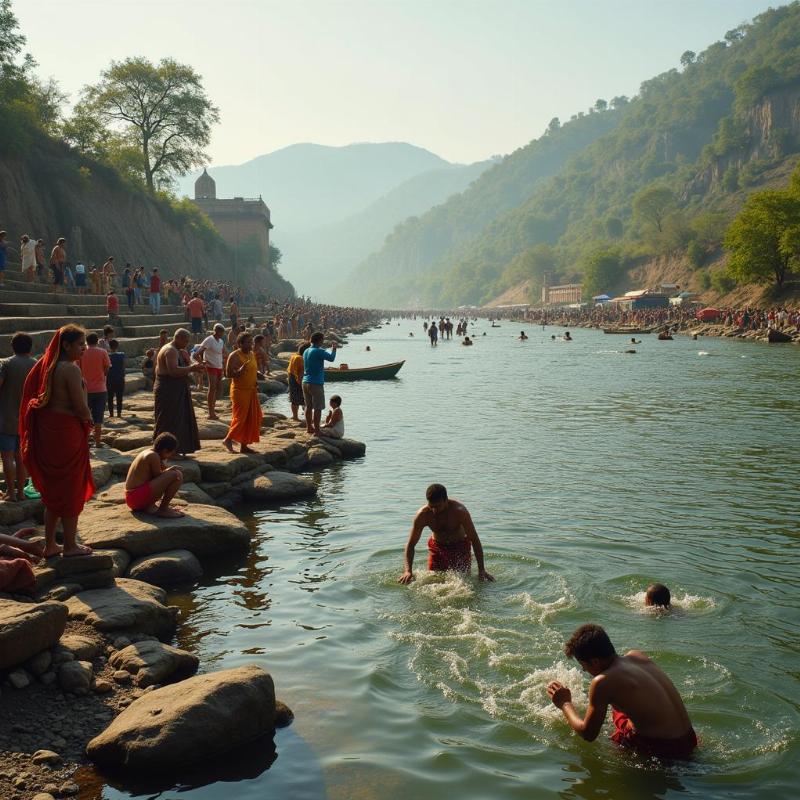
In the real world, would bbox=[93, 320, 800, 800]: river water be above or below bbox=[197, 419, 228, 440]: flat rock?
below

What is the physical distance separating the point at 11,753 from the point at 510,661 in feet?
11.9

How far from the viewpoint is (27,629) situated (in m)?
5.48

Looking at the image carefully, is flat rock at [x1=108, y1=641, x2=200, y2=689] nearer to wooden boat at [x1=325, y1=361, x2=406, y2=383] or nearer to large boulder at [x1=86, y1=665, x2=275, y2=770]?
large boulder at [x1=86, y1=665, x2=275, y2=770]

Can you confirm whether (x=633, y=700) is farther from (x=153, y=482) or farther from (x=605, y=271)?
(x=605, y=271)

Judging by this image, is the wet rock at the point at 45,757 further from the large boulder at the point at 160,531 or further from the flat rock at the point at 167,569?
the large boulder at the point at 160,531

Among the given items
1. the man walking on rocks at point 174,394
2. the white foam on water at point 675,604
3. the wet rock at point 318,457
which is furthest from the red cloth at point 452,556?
the wet rock at point 318,457

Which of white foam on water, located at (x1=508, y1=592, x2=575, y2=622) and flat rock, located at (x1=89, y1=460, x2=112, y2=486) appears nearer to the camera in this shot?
white foam on water, located at (x1=508, y1=592, x2=575, y2=622)

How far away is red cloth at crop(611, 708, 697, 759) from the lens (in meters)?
5.12

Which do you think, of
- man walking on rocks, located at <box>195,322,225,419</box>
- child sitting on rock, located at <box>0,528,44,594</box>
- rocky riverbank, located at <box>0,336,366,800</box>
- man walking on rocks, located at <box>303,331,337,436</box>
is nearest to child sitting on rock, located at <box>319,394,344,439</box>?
man walking on rocks, located at <box>303,331,337,436</box>

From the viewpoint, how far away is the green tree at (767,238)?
60812 mm

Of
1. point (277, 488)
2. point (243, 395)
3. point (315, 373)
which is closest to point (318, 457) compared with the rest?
point (315, 373)

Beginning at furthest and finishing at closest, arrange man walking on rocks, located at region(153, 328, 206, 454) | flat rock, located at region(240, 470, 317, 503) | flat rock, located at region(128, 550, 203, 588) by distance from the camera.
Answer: flat rock, located at region(240, 470, 317, 503)
man walking on rocks, located at region(153, 328, 206, 454)
flat rock, located at region(128, 550, 203, 588)

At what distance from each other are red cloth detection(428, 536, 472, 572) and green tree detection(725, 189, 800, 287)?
2315 inches

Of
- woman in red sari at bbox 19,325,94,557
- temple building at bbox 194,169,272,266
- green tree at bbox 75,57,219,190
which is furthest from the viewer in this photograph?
temple building at bbox 194,169,272,266
